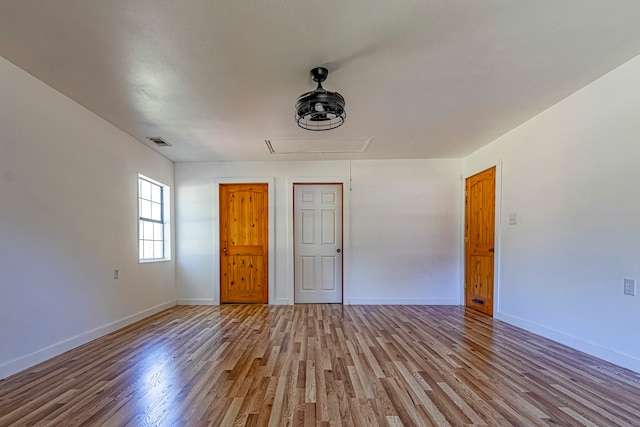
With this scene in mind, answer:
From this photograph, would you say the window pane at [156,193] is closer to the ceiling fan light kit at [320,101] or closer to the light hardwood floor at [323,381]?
the light hardwood floor at [323,381]

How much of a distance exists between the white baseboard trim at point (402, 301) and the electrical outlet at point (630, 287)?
2.75 meters

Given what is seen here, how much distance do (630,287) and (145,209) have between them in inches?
217

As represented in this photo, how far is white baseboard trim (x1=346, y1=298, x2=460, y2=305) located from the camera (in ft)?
16.7

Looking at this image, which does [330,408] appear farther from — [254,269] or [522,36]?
[254,269]

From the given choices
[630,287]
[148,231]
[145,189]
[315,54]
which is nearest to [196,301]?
[148,231]

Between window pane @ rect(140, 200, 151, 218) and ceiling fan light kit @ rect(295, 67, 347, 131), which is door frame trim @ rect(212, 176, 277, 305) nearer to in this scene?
window pane @ rect(140, 200, 151, 218)

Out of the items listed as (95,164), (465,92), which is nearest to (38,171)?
(95,164)

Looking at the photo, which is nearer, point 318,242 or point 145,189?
point 145,189

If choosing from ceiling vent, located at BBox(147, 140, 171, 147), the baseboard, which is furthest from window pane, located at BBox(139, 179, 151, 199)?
the baseboard

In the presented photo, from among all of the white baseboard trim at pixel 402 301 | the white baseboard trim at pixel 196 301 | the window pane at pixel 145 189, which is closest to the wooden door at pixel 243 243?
the white baseboard trim at pixel 196 301

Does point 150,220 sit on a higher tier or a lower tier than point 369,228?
higher

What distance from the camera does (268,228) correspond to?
5.23m

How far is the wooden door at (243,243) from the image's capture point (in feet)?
17.3

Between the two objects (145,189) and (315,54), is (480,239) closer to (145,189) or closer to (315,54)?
(315,54)
